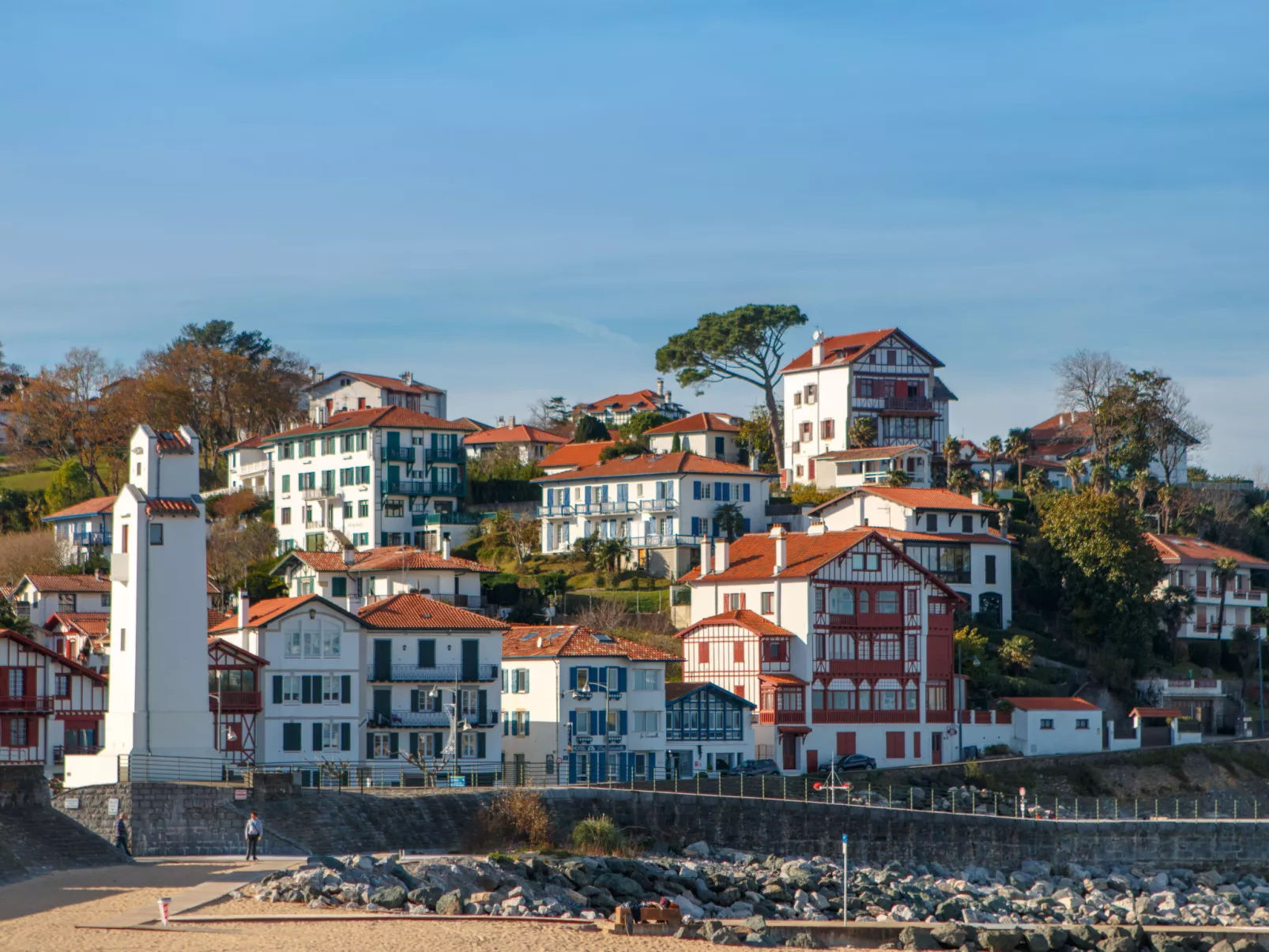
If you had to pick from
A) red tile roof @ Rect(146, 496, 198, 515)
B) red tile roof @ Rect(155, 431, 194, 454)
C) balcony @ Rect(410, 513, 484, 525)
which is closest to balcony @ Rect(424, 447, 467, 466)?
balcony @ Rect(410, 513, 484, 525)

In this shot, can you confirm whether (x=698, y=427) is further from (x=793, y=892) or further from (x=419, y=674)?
(x=793, y=892)

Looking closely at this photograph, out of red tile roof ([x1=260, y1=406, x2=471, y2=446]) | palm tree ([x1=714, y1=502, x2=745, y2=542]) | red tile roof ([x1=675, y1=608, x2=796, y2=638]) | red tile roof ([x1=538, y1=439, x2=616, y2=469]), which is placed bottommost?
red tile roof ([x1=675, y1=608, x2=796, y2=638])

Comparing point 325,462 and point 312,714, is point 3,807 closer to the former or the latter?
point 312,714

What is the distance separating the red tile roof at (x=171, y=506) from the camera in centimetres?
5175

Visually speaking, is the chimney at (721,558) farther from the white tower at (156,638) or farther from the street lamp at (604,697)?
the white tower at (156,638)

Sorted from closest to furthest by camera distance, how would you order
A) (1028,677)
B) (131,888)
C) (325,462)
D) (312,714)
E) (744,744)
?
(131,888)
(312,714)
(744,744)
(1028,677)
(325,462)

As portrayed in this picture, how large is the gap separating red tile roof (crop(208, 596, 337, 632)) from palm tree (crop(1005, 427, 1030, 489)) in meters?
47.1

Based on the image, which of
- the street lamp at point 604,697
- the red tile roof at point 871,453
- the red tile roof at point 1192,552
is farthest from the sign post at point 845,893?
the red tile roof at point 871,453

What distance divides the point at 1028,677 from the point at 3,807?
44671mm

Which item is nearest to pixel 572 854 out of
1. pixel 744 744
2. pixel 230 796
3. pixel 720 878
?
pixel 720 878

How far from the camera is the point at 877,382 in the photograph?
326ft

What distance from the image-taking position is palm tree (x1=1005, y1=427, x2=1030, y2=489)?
100062mm

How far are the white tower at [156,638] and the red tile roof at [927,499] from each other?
122ft

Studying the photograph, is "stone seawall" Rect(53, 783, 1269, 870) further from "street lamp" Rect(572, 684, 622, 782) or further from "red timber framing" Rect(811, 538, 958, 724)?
"red timber framing" Rect(811, 538, 958, 724)
